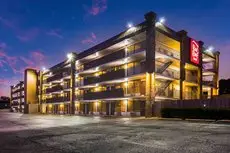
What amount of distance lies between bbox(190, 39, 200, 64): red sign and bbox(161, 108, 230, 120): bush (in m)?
15.3

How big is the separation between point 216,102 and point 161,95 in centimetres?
834

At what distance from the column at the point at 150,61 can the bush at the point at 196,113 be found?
4.03 meters

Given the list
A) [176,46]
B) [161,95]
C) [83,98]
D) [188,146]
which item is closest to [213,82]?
[176,46]

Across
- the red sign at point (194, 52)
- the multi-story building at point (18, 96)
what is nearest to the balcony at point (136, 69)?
the red sign at point (194, 52)

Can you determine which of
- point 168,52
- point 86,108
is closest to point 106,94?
point 86,108

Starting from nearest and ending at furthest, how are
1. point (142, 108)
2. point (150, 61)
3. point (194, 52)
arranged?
point (150, 61) < point (142, 108) < point (194, 52)

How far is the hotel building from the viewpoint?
34812mm

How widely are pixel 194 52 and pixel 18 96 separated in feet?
306

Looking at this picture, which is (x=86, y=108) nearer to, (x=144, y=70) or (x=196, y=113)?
(x=144, y=70)

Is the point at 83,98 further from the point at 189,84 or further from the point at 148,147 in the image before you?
the point at 148,147

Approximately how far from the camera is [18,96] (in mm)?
115250

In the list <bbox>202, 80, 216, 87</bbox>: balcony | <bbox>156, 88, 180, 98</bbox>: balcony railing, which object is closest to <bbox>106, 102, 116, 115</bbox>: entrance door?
<bbox>156, 88, 180, 98</bbox>: balcony railing

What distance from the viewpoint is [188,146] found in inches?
317

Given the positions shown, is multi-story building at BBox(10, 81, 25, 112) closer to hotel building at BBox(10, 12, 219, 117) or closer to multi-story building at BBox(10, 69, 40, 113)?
multi-story building at BBox(10, 69, 40, 113)
